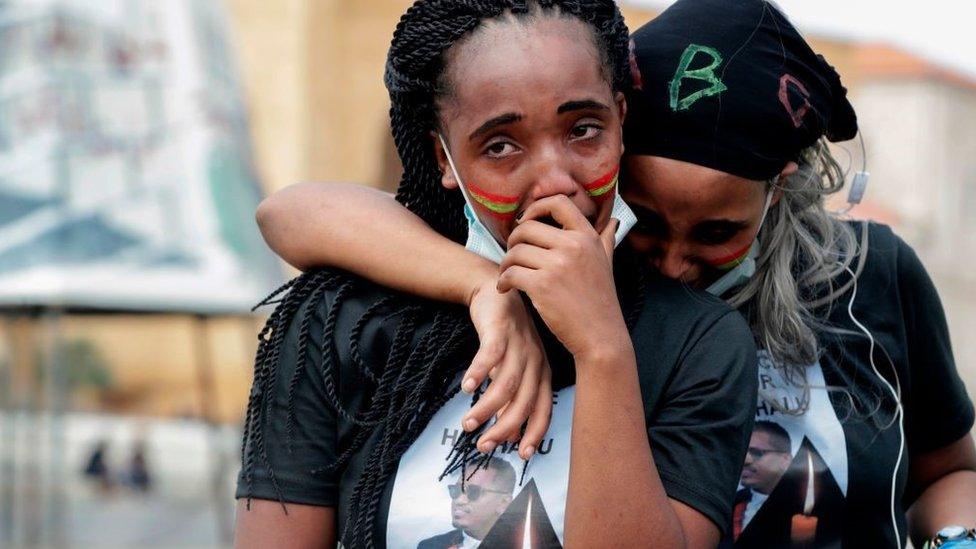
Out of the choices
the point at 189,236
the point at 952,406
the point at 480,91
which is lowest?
the point at 189,236

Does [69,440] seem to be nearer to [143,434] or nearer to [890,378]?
[143,434]

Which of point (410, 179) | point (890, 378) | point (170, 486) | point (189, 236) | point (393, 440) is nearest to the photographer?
point (393, 440)

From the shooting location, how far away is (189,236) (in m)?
8.95

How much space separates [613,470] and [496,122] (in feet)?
1.71

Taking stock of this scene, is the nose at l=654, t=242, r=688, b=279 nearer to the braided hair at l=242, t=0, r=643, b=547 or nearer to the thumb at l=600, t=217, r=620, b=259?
the braided hair at l=242, t=0, r=643, b=547

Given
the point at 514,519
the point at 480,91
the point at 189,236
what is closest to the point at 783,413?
the point at 514,519

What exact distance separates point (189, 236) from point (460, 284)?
22.8ft

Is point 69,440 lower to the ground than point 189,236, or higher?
lower

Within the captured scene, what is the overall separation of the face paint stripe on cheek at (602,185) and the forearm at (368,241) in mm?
192

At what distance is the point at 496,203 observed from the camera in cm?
219

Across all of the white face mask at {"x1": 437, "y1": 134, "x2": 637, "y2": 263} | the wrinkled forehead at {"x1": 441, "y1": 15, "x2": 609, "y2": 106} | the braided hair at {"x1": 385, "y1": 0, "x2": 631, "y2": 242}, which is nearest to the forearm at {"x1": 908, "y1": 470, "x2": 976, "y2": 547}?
the white face mask at {"x1": 437, "y1": 134, "x2": 637, "y2": 263}

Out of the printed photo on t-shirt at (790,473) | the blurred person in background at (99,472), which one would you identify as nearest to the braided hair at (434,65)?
the printed photo on t-shirt at (790,473)

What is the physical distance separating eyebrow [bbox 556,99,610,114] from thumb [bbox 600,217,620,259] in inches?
6.6

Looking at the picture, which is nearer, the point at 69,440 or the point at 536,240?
the point at 536,240
